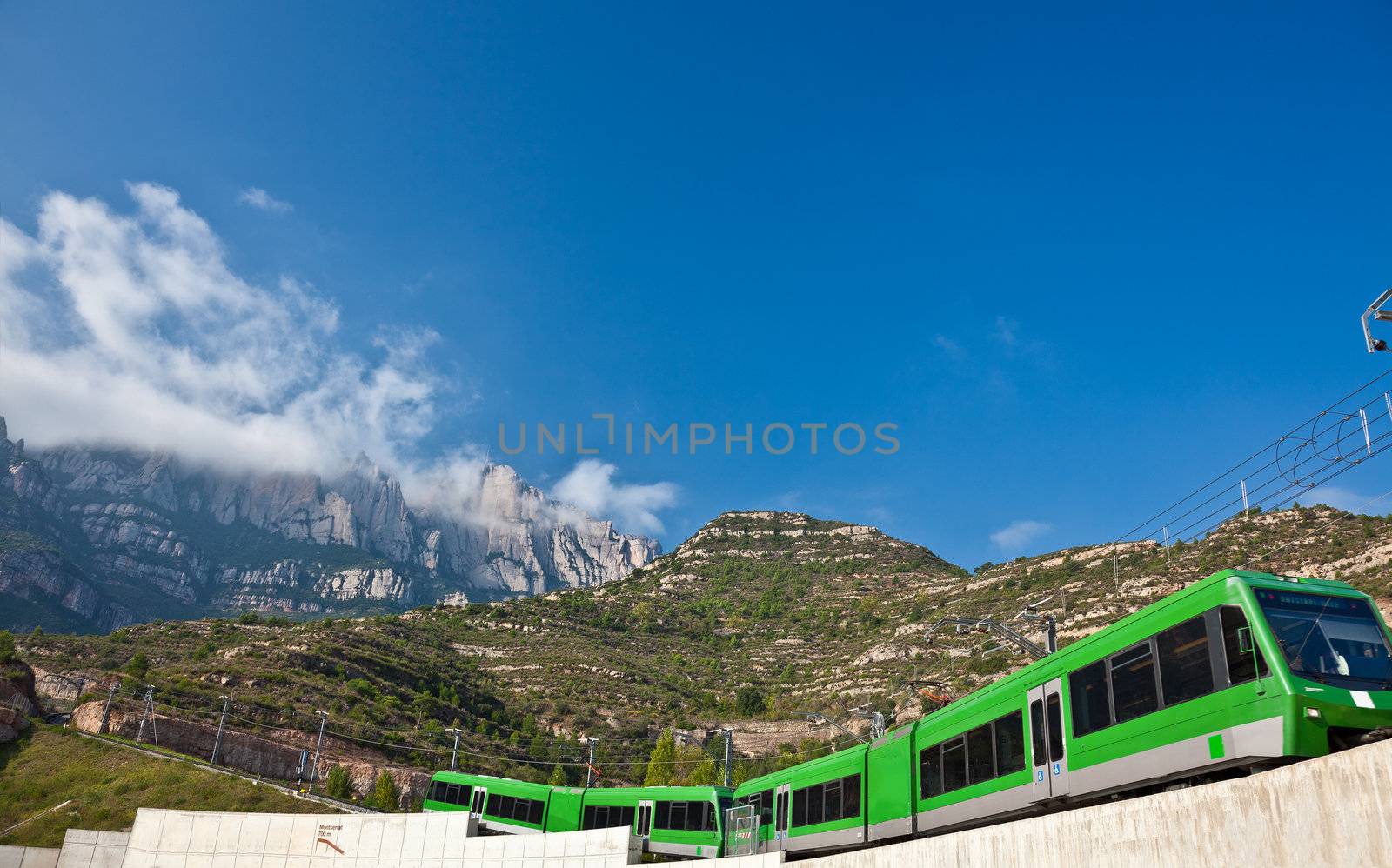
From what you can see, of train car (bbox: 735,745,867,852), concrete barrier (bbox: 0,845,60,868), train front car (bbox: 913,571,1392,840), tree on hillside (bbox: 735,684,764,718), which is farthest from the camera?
tree on hillside (bbox: 735,684,764,718)

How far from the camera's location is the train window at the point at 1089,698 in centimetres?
1410

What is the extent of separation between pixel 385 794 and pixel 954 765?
185 feet

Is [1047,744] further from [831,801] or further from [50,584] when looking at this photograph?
[50,584]

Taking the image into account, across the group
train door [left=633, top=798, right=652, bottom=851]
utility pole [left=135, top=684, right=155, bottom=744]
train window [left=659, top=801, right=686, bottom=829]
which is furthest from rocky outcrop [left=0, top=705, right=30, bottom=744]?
train window [left=659, top=801, right=686, bottom=829]

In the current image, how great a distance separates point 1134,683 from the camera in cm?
1352

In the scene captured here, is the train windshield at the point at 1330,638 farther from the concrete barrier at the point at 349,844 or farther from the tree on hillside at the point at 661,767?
the tree on hillside at the point at 661,767

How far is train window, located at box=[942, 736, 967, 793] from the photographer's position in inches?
707

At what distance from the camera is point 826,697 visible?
89188 mm

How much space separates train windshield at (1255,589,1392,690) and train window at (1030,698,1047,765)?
4.81 metres

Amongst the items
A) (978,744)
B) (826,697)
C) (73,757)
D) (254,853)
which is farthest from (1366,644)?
(826,697)

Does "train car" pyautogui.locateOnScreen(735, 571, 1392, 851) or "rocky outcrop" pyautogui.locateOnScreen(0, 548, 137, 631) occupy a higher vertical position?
"rocky outcrop" pyautogui.locateOnScreen(0, 548, 137, 631)

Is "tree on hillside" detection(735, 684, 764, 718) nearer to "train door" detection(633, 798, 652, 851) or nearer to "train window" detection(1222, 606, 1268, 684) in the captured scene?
"train door" detection(633, 798, 652, 851)

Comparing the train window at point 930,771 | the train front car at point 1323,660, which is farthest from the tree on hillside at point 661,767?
the train front car at point 1323,660

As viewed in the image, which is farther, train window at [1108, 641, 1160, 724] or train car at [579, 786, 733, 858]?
train car at [579, 786, 733, 858]
